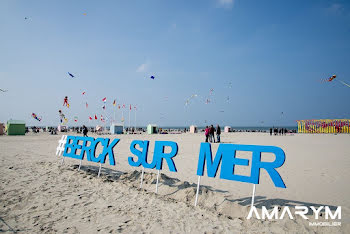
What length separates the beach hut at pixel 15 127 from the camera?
3260cm

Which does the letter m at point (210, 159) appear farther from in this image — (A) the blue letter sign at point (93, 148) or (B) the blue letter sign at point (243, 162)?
(A) the blue letter sign at point (93, 148)

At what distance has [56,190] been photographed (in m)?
6.18

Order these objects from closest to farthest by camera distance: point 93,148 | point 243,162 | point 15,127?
point 243,162
point 93,148
point 15,127

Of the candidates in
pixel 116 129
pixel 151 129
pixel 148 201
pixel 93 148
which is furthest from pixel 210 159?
pixel 151 129

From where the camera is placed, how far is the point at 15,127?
108 ft

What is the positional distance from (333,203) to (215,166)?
312 centimetres

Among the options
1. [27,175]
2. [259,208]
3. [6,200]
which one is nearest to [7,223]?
[6,200]

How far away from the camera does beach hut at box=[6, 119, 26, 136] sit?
32.6m

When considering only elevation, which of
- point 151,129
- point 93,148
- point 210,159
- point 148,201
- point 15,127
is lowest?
point 148,201

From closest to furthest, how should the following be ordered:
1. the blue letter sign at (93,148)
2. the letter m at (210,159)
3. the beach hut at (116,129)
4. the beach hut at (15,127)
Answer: the letter m at (210,159)
the blue letter sign at (93,148)
the beach hut at (15,127)
the beach hut at (116,129)

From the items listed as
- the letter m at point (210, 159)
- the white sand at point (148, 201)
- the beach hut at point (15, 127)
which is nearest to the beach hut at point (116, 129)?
the beach hut at point (15, 127)

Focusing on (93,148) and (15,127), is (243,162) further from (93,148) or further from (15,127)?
(15,127)

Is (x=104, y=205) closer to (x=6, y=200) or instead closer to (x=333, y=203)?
(x=6, y=200)

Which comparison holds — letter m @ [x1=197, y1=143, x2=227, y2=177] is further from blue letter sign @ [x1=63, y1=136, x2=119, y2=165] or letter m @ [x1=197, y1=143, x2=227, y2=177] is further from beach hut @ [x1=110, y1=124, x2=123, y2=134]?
beach hut @ [x1=110, y1=124, x2=123, y2=134]
